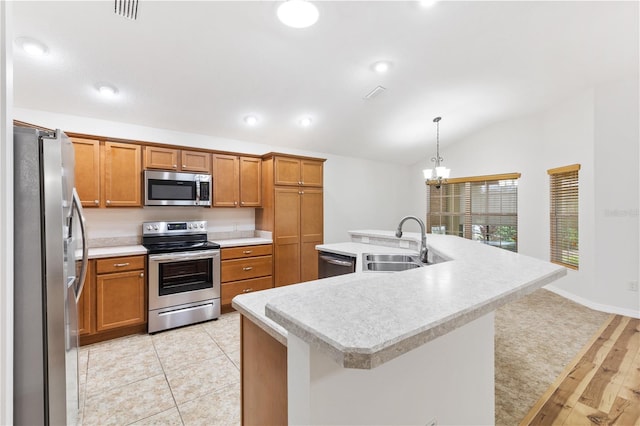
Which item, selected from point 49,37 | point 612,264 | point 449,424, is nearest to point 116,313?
point 49,37

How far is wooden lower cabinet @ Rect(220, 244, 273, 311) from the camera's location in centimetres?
344

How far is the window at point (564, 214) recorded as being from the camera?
13.4ft

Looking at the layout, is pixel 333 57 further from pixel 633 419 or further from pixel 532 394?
pixel 633 419

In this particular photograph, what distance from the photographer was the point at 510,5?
238 cm

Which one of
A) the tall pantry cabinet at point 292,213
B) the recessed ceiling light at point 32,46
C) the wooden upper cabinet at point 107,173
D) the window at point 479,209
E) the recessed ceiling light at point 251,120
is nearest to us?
the recessed ceiling light at point 32,46

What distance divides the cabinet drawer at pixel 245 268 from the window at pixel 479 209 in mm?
3976

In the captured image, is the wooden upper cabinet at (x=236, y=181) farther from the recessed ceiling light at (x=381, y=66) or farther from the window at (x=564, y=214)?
the window at (x=564, y=214)

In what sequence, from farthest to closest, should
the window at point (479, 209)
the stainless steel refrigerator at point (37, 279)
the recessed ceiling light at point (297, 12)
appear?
the window at point (479, 209) < the recessed ceiling light at point (297, 12) < the stainless steel refrigerator at point (37, 279)

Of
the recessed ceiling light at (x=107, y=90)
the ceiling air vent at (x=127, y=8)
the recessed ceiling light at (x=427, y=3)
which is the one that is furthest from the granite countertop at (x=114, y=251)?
the recessed ceiling light at (x=427, y=3)

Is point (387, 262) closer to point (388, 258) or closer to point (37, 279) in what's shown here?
point (388, 258)

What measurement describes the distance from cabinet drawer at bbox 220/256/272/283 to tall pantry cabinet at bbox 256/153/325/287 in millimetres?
147

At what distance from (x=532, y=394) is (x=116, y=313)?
3708 millimetres

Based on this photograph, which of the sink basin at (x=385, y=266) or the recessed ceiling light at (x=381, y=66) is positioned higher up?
the recessed ceiling light at (x=381, y=66)

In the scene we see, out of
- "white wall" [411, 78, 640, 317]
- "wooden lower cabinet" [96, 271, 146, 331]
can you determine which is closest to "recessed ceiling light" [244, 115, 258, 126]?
"wooden lower cabinet" [96, 271, 146, 331]
